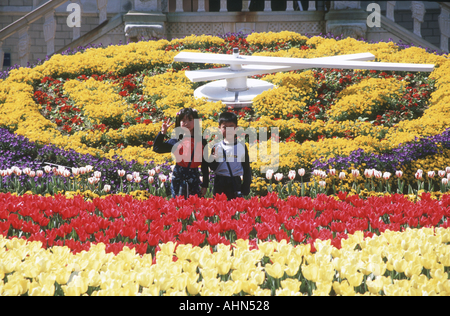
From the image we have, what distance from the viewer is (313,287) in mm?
2336

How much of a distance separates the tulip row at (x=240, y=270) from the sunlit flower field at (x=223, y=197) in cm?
1

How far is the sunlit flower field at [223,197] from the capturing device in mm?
2355

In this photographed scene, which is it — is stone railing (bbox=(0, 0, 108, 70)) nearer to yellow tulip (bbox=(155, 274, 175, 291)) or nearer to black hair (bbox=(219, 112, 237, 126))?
black hair (bbox=(219, 112, 237, 126))

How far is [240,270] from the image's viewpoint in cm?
233

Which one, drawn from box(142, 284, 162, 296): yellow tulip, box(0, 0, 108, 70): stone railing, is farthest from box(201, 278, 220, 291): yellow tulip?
box(0, 0, 108, 70): stone railing

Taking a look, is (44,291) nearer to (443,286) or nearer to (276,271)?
(276,271)

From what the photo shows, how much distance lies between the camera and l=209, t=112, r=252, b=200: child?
4575 mm

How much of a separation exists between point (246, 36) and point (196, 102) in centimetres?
537

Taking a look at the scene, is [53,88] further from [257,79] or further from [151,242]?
[151,242]

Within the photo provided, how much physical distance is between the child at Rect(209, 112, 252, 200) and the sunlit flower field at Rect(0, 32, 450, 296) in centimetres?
26

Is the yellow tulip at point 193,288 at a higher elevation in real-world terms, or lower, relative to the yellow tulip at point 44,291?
lower

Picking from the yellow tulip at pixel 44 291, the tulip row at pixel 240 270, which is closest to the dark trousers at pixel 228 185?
the tulip row at pixel 240 270

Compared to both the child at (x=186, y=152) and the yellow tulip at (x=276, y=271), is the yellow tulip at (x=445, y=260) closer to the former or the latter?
the yellow tulip at (x=276, y=271)
